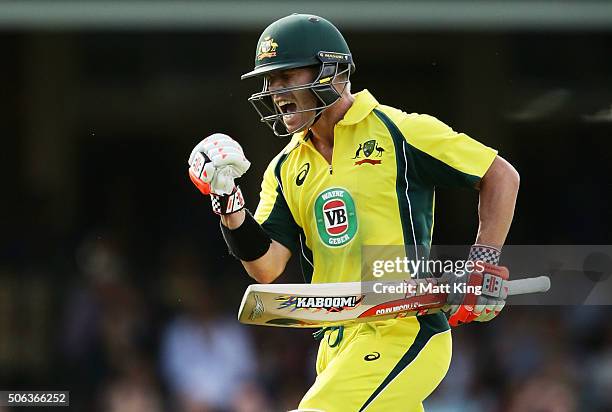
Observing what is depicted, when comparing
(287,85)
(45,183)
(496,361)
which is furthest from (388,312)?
(45,183)

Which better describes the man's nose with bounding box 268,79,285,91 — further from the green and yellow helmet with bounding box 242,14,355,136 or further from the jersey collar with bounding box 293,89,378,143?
the jersey collar with bounding box 293,89,378,143

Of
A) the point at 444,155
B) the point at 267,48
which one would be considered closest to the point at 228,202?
the point at 267,48

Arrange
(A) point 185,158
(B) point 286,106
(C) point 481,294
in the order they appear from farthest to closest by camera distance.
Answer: (A) point 185,158, (B) point 286,106, (C) point 481,294

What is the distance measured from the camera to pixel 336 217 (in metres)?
3.48

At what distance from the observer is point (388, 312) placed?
3.35 m

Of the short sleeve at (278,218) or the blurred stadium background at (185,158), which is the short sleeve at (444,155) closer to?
the short sleeve at (278,218)

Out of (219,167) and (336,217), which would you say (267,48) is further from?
(336,217)

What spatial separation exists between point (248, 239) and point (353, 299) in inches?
16.3

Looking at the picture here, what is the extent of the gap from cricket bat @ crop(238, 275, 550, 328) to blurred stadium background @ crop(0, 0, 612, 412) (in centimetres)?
317

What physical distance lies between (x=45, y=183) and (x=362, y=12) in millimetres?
2416

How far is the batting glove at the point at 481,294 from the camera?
335cm

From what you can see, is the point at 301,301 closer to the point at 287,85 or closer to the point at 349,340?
the point at 349,340

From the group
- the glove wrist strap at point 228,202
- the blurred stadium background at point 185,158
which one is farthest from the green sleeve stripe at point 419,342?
the blurred stadium background at point 185,158

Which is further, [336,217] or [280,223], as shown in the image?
[280,223]
